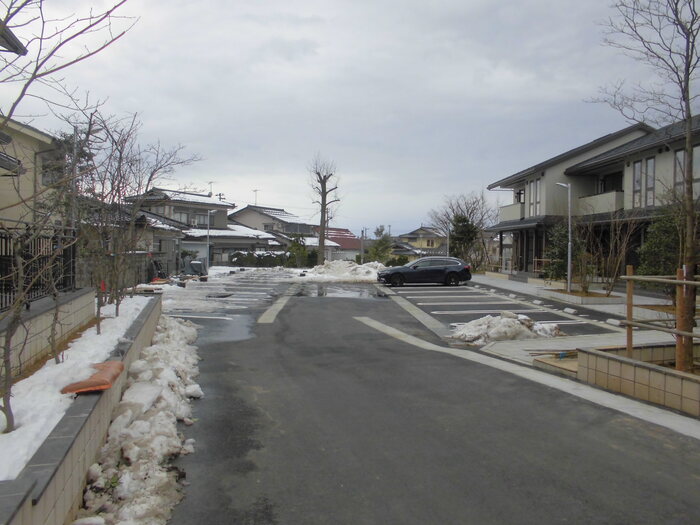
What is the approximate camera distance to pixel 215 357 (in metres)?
8.52

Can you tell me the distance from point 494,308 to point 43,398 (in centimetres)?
1383

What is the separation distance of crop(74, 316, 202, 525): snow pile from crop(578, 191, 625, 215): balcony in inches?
784

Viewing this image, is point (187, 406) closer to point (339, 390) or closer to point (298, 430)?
point (298, 430)

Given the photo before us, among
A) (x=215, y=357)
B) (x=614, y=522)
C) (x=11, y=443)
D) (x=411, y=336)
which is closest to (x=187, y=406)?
(x=11, y=443)

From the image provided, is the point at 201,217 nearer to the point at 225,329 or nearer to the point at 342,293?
the point at 342,293

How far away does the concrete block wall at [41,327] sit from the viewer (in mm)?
4492

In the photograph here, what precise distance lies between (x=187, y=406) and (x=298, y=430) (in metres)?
1.37

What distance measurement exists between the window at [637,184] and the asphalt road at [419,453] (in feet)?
53.0

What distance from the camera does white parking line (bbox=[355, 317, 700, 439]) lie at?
520 cm

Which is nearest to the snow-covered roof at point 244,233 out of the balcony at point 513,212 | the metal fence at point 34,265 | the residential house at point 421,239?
the balcony at point 513,212

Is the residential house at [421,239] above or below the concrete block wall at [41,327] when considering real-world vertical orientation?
above

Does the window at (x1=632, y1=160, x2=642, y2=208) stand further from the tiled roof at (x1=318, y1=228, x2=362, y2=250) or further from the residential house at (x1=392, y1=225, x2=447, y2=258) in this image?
the residential house at (x1=392, y1=225, x2=447, y2=258)

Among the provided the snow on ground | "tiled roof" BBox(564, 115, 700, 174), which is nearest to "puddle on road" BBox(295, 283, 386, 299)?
"tiled roof" BBox(564, 115, 700, 174)

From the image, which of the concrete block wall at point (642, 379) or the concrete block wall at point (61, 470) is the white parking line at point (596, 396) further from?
the concrete block wall at point (61, 470)
